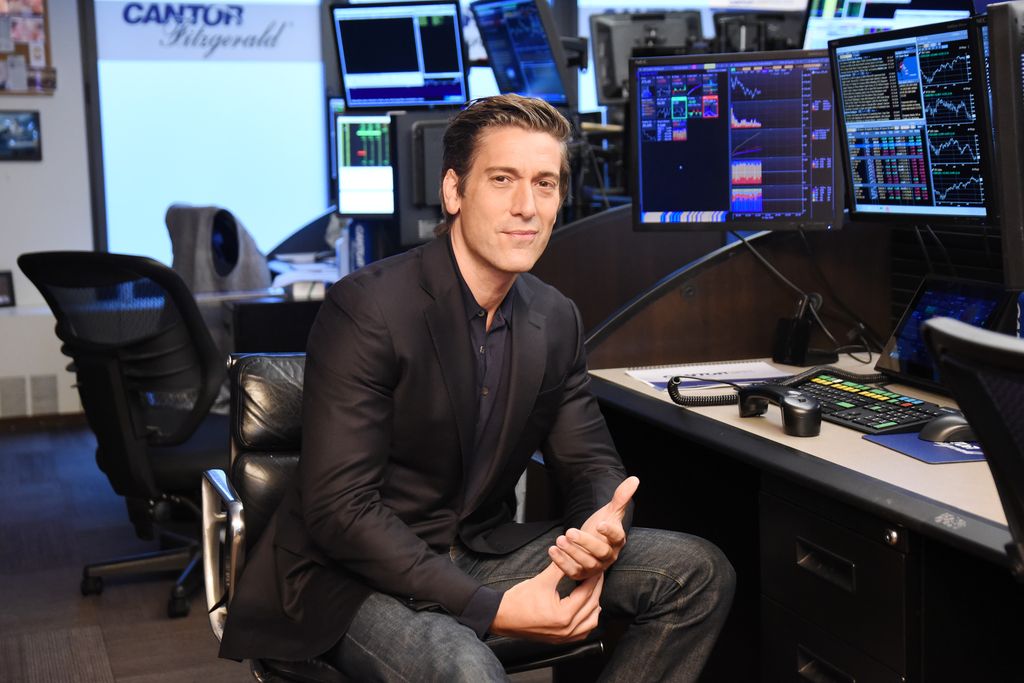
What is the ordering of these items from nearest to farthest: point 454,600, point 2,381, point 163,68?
point 454,600 < point 2,381 < point 163,68

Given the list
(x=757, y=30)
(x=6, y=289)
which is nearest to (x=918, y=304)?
(x=757, y=30)

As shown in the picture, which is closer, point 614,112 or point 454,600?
point 454,600

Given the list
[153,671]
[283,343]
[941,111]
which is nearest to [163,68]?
[283,343]

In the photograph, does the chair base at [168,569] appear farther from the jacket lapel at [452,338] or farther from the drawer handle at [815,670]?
the drawer handle at [815,670]

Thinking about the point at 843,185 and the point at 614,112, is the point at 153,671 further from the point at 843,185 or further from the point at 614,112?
the point at 614,112

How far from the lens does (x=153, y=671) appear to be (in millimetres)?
2818

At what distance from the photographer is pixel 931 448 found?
1.76 meters

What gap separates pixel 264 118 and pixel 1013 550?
19.3 ft

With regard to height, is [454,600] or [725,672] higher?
[454,600]

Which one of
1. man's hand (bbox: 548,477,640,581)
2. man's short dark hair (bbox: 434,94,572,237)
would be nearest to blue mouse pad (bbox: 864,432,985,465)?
man's hand (bbox: 548,477,640,581)

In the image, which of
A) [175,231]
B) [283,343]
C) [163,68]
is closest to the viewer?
[283,343]

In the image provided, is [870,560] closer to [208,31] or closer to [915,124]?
[915,124]

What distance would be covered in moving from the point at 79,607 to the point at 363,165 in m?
1.78

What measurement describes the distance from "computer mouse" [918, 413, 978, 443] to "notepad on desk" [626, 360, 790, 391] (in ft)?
1.73
